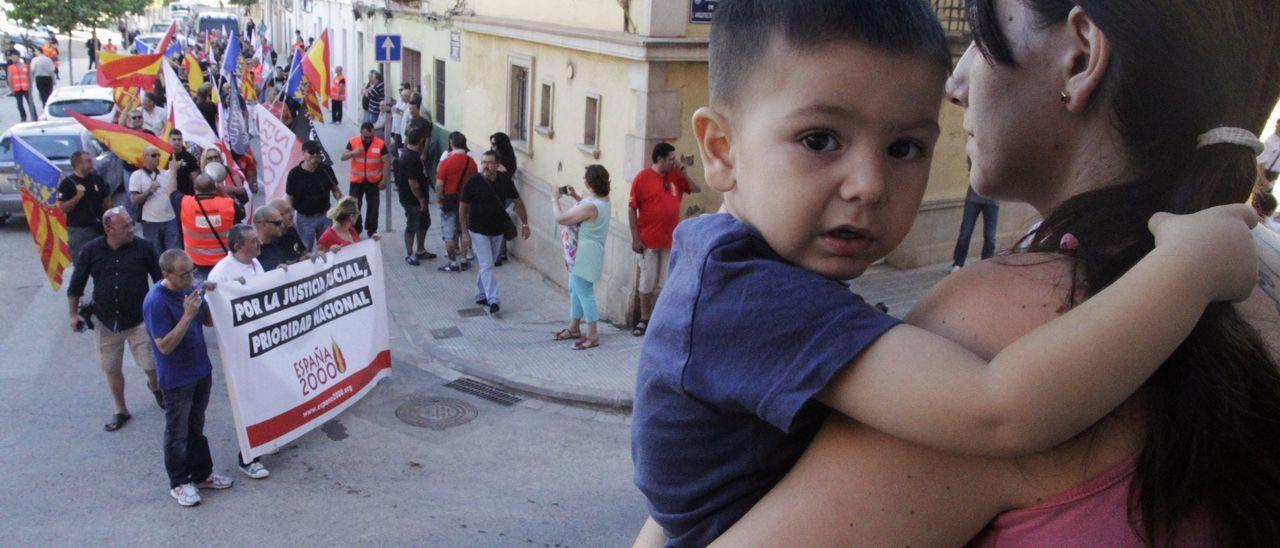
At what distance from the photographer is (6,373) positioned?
385 inches

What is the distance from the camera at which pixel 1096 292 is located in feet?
3.99

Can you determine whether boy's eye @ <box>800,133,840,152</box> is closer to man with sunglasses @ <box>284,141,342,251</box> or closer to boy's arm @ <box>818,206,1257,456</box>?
boy's arm @ <box>818,206,1257,456</box>

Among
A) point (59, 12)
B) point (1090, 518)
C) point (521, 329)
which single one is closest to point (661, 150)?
point (521, 329)

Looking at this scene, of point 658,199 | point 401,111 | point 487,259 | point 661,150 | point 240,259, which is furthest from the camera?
point 401,111

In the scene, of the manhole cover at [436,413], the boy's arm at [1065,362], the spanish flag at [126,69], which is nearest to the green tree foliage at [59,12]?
the spanish flag at [126,69]

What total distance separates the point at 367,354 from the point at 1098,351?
29.1 ft

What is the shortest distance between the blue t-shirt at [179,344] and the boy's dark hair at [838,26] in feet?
22.1

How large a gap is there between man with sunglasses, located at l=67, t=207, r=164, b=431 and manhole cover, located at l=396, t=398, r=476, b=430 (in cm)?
233

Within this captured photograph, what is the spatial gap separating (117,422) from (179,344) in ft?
6.20

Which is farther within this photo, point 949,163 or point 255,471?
point 949,163

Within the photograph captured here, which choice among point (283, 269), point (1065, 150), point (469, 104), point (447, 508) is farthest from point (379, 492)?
point (469, 104)

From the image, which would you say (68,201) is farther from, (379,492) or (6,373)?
(379,492)

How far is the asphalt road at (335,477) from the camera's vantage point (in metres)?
6.88

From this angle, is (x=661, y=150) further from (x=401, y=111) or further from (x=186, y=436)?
(x=401, y=111)
